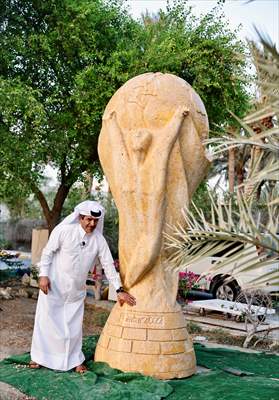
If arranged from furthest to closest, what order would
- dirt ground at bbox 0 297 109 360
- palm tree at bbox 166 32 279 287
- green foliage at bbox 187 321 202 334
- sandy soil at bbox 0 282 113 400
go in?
green foliage at bbox 187 321 202 334
dirt ground at bbox 0 297 109 360
sandy soil at bbox 0 282 113 400
palm tree at bbox 166 32 279 287

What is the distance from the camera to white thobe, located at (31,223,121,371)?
20.1 feet

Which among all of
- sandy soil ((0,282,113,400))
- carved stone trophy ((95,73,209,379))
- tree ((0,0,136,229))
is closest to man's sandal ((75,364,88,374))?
carved stone trophy ((95,73,209,379))

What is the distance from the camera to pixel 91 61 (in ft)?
40.3

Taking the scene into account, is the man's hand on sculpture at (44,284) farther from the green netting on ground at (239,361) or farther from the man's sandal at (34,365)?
the green netting on ground at (239,361)

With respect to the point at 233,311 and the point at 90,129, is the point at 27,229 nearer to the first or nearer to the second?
the point at 90,129

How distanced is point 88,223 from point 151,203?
0.71 meters

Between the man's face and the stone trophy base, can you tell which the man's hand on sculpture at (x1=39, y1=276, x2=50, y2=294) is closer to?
the man's face

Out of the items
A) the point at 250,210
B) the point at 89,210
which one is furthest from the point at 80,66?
the point at 250,210

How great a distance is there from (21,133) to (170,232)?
21.2 ft

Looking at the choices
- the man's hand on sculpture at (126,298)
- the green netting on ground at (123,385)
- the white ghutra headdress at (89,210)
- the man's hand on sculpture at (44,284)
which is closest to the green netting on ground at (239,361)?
the green netting on ground at (123,385)

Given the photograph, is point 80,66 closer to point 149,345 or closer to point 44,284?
point 44,284

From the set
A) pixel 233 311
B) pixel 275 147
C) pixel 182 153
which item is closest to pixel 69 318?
pixel 182 153

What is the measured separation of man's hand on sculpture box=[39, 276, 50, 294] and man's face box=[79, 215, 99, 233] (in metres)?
0.67

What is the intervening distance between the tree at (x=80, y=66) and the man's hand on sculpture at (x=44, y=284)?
17.0ft
